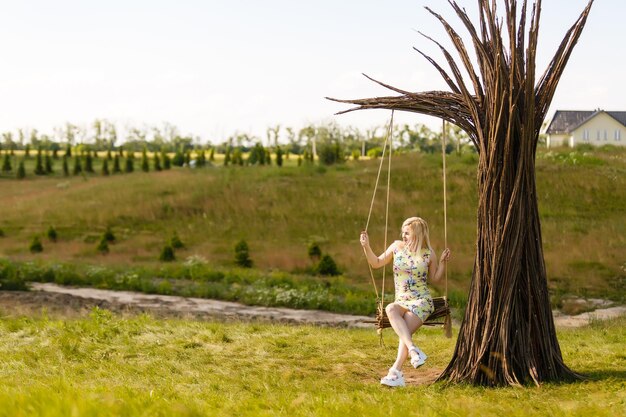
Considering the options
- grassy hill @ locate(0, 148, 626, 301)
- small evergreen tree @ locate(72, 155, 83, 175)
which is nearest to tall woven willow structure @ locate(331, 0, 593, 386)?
grassy hill @ locate(0, 148, 626, 301)

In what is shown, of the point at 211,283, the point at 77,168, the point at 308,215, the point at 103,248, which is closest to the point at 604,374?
the point at 211,283

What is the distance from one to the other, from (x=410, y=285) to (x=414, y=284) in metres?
0.04

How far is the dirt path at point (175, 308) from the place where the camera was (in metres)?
14.4

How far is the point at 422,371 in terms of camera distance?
27.3 ft

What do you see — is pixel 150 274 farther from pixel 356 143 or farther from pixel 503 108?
pixel 356 143

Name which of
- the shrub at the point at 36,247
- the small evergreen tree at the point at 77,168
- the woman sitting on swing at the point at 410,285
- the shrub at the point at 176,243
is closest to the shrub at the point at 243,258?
the shrub at the point at 176,243

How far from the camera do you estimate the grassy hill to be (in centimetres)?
2159

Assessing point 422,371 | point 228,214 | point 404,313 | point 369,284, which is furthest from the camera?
point 228,214

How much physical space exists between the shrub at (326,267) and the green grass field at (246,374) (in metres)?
8.21

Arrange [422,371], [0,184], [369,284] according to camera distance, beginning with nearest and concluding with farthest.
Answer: [422,371], [369,284], [0,184]

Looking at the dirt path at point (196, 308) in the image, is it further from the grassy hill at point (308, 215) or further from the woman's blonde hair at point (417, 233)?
the woman's blonde hair at point (417, 233)

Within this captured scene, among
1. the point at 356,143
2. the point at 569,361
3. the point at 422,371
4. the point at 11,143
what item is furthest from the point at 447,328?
the point at 11,143

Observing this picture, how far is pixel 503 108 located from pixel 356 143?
5741cm

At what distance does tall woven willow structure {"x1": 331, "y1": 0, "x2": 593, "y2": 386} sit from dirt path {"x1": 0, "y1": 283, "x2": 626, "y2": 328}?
6542 mm
